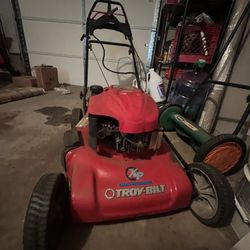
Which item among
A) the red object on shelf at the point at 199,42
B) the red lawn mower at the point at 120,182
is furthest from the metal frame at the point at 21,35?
the red lawn mower at the point at 120,182

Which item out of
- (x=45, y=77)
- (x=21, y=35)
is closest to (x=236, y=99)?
(x=45, y=77)

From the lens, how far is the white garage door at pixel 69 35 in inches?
103

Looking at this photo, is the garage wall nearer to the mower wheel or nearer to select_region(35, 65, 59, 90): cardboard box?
the mower wheel

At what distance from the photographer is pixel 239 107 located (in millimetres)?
1489

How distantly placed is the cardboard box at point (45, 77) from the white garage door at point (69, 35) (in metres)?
0.40

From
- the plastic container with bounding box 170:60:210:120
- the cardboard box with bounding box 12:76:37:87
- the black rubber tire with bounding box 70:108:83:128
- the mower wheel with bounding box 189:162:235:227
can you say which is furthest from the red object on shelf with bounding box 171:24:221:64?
the cardboard box with bounding box 12:76:37:87

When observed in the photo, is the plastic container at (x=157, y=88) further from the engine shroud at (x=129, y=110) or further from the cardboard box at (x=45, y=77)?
the cardboard box at (x=45, y=77)

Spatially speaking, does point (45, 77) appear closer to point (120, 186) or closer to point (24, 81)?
point (24, 81)

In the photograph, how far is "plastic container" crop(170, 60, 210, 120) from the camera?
5.51 feet

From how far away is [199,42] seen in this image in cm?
180

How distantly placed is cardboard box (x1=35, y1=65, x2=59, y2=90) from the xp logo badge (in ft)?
7.48

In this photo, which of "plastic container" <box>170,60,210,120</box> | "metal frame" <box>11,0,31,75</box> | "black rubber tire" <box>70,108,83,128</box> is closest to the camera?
"black rubber tire" <box>70,108,83,128</box>

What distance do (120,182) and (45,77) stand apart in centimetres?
234

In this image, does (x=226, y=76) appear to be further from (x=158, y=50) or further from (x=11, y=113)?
(x=11, y=113)
